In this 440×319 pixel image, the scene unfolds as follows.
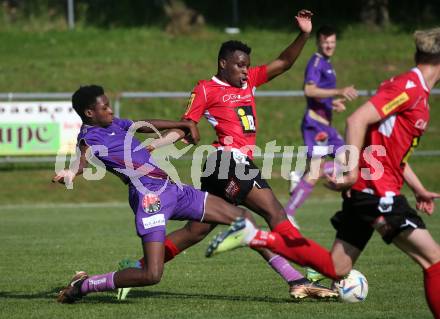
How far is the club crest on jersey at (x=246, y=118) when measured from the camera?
28.4ft

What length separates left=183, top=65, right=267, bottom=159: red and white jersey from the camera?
28.3 ft

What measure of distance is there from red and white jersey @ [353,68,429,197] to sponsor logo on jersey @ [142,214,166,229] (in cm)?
178

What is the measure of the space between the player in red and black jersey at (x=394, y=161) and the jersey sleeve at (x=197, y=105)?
227 cm

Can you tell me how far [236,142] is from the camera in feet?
28.2

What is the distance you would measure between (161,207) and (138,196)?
8.1 inches

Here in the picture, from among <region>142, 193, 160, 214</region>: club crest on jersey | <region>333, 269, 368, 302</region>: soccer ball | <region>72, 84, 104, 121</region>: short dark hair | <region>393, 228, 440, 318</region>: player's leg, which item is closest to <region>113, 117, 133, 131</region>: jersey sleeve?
<region>72, 84, 104, 121</region>: short dark hair

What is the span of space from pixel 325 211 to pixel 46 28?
53.8 feet

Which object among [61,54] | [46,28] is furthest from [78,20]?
[61,54]

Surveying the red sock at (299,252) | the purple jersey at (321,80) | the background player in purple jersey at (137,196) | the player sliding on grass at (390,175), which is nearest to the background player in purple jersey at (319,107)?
the purple jersey at (321,80)

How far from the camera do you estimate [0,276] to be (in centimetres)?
945

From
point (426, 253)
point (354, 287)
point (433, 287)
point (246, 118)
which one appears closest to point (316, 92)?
point (246, 118)

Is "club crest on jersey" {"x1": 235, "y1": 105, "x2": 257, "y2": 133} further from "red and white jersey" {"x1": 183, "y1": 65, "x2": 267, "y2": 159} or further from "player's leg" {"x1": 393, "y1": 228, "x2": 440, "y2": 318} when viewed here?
"player's leg" {"x1": 393, "y1": 228, "x2": 440, "y2": 318}

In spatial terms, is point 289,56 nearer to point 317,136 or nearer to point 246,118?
point 246,118

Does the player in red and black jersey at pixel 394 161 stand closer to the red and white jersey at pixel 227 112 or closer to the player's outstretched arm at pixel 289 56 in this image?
the red and white jersey at pixel 227 112
